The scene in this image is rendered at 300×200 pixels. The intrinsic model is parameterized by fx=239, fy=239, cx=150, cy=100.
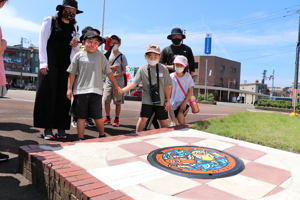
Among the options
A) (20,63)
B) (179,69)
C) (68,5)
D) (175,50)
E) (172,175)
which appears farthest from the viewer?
(20,63)

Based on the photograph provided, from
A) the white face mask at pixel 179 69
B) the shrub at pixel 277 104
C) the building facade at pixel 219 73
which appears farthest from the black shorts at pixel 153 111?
the building facade at pixel 219 73

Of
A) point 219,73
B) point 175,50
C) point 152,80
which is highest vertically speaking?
point 219,73

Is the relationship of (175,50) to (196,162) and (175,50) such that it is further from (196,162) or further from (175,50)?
(196,162)

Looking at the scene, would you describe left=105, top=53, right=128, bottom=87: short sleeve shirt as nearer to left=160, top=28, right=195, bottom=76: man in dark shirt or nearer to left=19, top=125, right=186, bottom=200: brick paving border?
left=160, top=28, right=195, bottom=76: man in dark shirt

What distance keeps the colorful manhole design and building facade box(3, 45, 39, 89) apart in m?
58.0

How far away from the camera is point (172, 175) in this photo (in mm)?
2150

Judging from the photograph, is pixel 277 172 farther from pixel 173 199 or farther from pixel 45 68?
pixel 45 68

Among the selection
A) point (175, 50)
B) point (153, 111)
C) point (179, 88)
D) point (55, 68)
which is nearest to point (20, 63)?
point (175, 50)

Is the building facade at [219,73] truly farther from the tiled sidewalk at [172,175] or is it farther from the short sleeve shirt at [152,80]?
the tiled sidewalk at [172,175]

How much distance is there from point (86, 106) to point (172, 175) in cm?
169

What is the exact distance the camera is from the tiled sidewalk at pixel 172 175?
6.01 feet

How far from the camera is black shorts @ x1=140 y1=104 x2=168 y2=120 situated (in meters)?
3.95

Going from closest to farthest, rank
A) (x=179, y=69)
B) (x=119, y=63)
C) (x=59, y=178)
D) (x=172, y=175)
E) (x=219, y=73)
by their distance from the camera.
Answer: (x=59, y=178) < (x=172, y=175) < (x=179, y=69) < (x=119, y=63) < (x=219, y=73)

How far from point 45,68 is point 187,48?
8.99 feet
